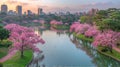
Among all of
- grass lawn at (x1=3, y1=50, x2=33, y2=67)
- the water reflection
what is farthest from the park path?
the water reflection

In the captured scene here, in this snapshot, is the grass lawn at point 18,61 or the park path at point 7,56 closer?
the grass lawn at point 18,61

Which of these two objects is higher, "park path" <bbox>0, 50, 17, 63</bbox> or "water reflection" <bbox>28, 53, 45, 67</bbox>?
"park path" <bbox>0, 50, 17, 63</bbox>

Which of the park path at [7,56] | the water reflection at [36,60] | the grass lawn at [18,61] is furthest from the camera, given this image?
the water reflection at [36,60]

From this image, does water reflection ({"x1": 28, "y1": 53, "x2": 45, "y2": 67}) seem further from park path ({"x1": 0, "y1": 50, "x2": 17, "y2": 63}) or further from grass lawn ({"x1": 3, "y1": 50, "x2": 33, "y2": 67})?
park path ({"x1": 0, "y1": 50, "x2": 17, "y2": 63})

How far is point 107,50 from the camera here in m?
42.1

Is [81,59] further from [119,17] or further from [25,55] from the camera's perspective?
[119,17]

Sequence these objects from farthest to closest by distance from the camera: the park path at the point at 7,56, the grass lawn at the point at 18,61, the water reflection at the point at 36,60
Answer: the water reflection at the point at 36,60 < the park path at the point at 7,56 < the grass lawn at the point at 18,61

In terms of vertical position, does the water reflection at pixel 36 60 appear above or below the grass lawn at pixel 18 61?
below

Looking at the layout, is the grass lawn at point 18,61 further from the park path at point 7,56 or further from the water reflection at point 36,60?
the park path at point 7,56

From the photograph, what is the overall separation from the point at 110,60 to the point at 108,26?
504 inches

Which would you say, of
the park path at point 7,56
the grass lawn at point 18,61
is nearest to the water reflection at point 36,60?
the grass lawn at point 18,61

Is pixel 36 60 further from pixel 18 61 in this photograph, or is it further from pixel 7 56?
pixel 18 61

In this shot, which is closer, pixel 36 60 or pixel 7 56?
pixel 7 56

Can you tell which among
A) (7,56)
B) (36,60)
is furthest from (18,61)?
(36,60)
